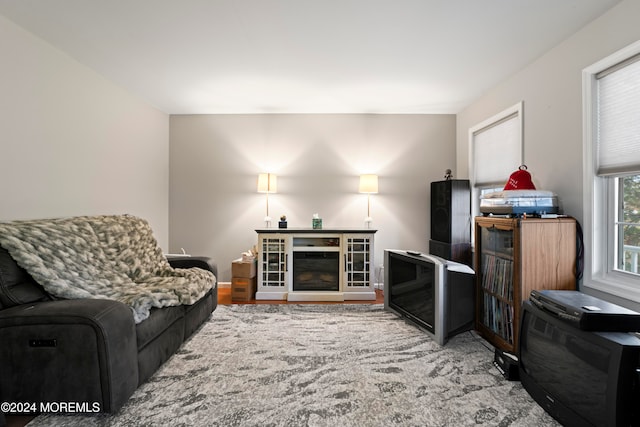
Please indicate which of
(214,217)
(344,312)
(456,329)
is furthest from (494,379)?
(214,217)

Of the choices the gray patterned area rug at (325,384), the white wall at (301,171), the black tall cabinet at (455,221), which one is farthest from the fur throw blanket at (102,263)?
the black tall cabinet at (455,221)

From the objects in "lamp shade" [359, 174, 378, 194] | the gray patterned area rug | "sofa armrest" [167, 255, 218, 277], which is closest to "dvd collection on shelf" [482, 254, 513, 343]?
the gray patterned area rug

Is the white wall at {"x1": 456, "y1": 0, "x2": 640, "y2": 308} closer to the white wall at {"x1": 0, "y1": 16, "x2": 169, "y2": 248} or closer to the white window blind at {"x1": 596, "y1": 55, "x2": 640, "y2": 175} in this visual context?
the white window blind at {"x1": 596, "y1": 55, "x2": 640, "y2": 175}

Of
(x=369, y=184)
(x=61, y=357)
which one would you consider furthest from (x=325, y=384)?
(x=369, y=184)

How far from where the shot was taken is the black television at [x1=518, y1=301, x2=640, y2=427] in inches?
50.0

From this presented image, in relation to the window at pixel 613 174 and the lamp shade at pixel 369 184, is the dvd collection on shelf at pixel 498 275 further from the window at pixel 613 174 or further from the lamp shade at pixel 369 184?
the lamp shade at pixel 369 184

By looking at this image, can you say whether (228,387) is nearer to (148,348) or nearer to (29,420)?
(148,348)

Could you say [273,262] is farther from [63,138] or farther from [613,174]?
[613,174]

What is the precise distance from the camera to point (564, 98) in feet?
7.97

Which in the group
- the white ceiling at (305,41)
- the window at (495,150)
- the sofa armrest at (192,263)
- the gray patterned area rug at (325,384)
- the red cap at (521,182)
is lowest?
the gray patterned area rug at (325,384)

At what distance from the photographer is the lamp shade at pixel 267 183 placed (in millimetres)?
4070

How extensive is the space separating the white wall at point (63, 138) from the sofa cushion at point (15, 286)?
65 cm

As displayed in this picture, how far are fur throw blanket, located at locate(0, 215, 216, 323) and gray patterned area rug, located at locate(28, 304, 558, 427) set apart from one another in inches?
19.3

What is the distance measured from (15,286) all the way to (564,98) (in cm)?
394
